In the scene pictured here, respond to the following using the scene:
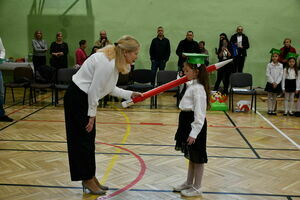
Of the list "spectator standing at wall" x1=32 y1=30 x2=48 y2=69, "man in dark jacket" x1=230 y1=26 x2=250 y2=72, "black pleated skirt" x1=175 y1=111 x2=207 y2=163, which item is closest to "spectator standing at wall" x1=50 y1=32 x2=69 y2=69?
"spectator standing at wall" x1=32 y1=30 x2=48 y2=69

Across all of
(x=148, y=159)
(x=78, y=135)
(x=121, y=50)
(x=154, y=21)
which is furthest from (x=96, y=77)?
(x=154, y=21)

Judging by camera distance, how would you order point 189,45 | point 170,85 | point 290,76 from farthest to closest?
1. point 189,45
2. point 290,76
3. point 170,85

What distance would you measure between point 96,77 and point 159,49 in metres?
8.26

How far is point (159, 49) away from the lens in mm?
11266

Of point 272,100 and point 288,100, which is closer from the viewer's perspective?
point 288,100

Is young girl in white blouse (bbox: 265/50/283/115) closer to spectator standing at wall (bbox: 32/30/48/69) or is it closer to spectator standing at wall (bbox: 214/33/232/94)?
spectator standing at wall (bbox: 214/33/232/94)

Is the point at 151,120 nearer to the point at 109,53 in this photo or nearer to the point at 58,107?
the point at 58,107

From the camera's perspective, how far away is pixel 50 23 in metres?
12.8

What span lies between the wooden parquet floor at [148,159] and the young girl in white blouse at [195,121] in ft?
1.18

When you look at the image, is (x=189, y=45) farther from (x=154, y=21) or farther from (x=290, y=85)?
(x=290, y=85)

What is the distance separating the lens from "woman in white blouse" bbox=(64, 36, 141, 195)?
3197mm

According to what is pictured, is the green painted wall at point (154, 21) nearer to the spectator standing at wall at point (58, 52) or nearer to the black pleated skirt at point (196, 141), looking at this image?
the spectator standing at wall at point (58, 52)

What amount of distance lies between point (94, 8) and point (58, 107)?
16.4ft

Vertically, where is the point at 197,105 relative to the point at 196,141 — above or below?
above
